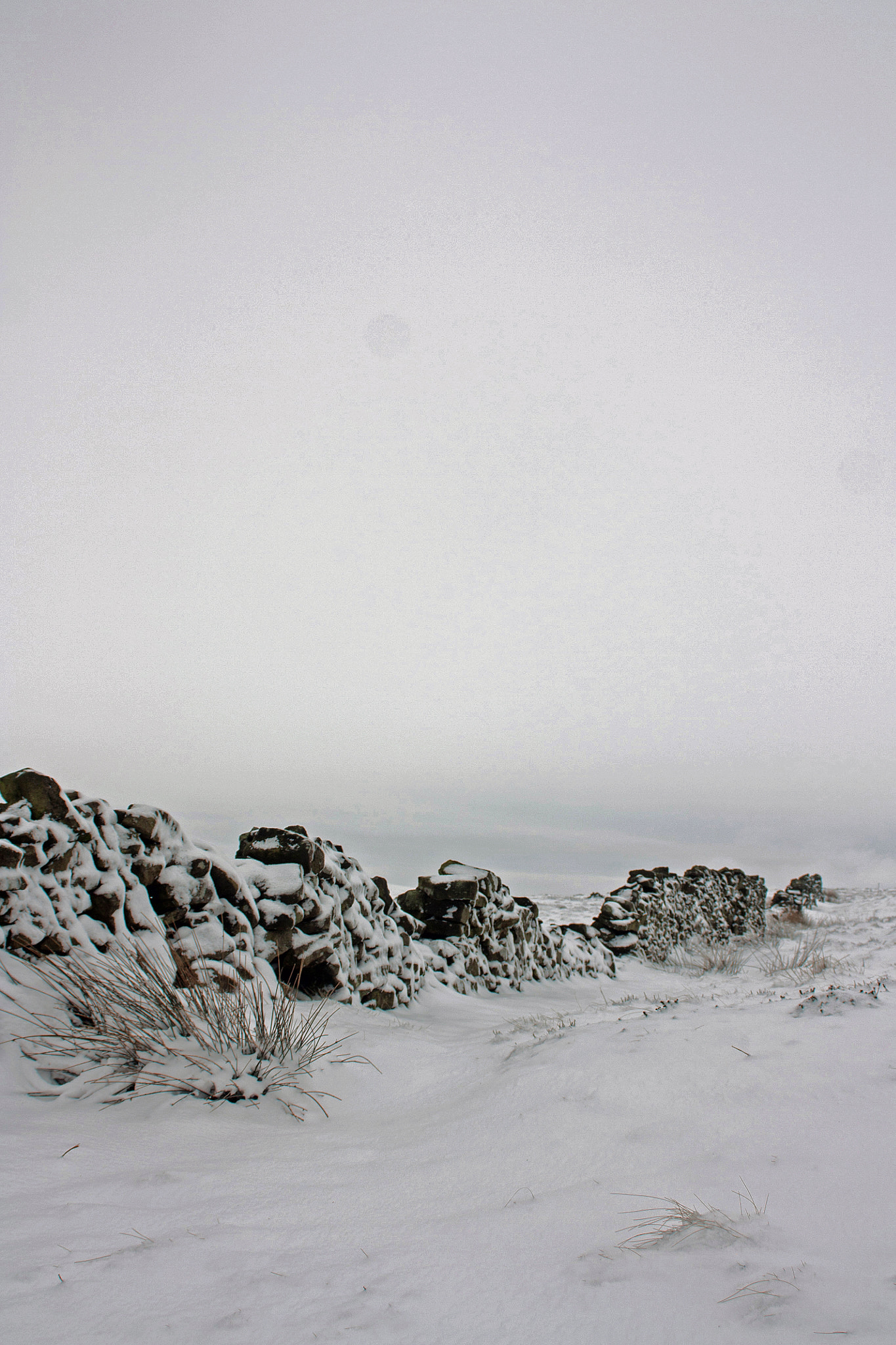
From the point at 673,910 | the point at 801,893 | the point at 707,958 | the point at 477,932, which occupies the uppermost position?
the point at 477,932

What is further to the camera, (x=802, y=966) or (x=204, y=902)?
(x=802, y=966)

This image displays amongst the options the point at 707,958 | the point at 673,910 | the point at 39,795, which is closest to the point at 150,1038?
the point at 39,795

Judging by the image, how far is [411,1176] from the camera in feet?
7.16

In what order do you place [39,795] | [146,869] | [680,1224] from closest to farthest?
[680,1224]
[39,795]
[146,869]

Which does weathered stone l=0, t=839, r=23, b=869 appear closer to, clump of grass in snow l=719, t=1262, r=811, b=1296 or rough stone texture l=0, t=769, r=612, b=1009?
rough stone texture l=0, t=769, r=612, b=1009

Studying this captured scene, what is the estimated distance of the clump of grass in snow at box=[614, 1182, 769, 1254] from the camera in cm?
157

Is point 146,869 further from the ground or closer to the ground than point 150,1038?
further from the ground

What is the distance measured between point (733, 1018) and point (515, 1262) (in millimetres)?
2550

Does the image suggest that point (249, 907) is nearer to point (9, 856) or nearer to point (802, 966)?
point (9, 856)

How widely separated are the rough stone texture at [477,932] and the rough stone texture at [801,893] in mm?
17224

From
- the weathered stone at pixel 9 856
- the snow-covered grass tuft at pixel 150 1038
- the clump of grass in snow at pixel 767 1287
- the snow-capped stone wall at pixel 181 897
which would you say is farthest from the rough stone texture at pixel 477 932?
the clump of grass in snow at pixel 767 1287

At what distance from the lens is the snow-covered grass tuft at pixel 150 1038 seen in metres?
2.76

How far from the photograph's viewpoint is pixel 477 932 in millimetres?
8031

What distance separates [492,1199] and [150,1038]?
5.83ft
